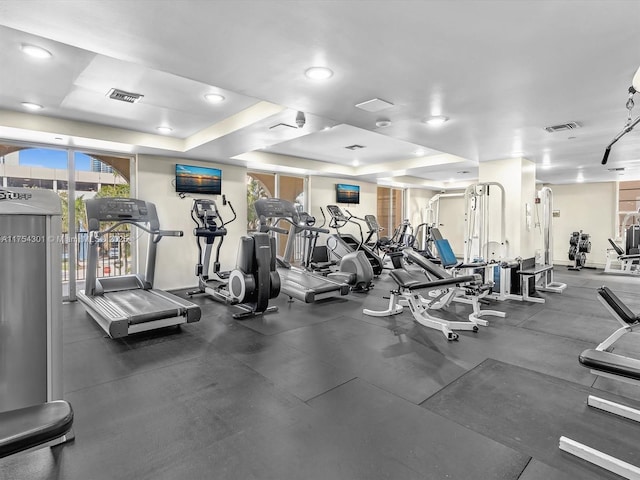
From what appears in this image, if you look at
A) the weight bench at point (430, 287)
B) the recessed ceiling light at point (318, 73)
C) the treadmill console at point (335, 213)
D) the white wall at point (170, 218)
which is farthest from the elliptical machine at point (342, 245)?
the recessed ceiling light at point (318, 73)

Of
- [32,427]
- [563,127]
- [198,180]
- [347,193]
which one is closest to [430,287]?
[563,127]

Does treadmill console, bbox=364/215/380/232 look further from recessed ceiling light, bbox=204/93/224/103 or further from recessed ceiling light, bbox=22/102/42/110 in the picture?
recessed ceiling light, bbox=22/102/42/110

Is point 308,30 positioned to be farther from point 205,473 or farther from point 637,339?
point 637,339

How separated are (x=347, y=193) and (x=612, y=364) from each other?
804 centimetres

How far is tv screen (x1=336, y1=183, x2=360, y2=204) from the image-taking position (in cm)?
952

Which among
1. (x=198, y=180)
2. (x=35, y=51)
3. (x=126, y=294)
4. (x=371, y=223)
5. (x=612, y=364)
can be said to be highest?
(x=35, y=51)

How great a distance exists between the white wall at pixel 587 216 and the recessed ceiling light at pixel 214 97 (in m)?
11.0

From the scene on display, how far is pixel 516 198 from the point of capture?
20.2 ft

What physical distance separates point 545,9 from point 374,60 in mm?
1082

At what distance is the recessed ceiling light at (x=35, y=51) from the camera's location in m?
2.85

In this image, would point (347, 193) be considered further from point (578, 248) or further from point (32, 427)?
point (32, 427)

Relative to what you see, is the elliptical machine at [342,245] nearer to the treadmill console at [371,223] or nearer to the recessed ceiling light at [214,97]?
the treadmill console at [371,223]

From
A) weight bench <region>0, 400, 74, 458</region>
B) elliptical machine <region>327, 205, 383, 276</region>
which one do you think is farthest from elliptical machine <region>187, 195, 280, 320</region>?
weight bench <region>0, 400, 74, 458</region>

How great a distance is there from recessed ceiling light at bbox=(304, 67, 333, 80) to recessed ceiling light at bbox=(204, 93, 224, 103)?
153 cm
